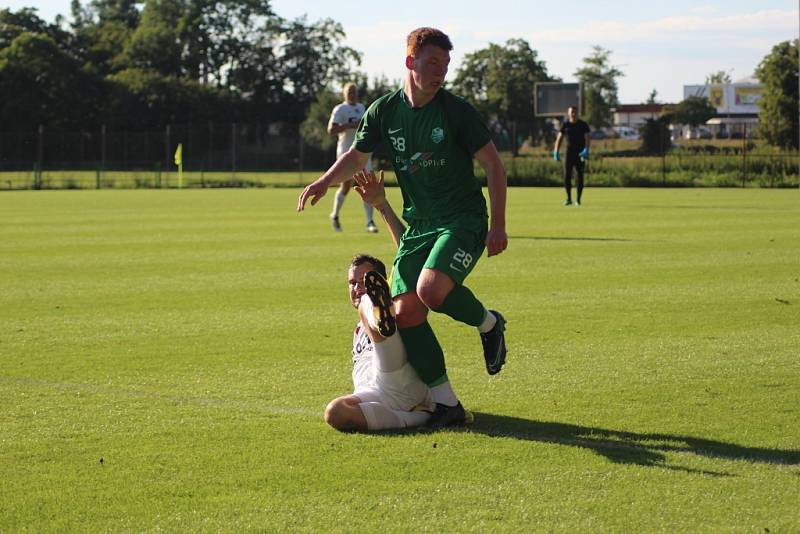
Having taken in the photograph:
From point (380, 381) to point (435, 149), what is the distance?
127 cm

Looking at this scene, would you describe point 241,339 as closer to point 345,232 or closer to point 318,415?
point 318,415

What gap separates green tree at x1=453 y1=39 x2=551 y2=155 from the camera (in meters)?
93.4

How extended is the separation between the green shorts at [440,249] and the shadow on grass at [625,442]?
0.80 metres

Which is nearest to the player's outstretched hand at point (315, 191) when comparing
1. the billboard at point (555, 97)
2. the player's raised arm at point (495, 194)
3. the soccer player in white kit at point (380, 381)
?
the soccer player in white kit at point (380, 381)

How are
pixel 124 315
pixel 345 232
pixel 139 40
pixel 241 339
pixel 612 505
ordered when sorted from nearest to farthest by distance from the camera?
pixel 612 505 < pixel 241 339 < pixel 124 315 < pixel 345 232 < pixel 139 40

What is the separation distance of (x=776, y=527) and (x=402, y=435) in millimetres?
2055

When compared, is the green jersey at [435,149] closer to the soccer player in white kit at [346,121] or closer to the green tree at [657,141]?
the soccer player in white kit at [346,121]

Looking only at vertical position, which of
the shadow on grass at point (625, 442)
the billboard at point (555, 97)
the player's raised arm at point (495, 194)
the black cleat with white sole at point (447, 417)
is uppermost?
the billboard at point (555, 97)

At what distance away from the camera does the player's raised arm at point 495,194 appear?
6039mm

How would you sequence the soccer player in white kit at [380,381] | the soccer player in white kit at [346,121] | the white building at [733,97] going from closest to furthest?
the soccer player in white kit at [380,381], the soccer player in white kit at [346,121], the white building at [733,97]

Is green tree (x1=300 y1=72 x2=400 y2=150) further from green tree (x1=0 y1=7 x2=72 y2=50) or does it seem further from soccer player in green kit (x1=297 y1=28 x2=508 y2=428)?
soccer player in green kit (x1=297 y1=28 x2=508 y2=428)

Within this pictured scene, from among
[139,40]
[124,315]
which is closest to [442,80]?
[124,315]

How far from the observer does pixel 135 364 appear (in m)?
7.77

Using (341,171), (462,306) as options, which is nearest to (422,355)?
(462,306)
